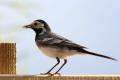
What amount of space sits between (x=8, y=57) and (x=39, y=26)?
360 millimetres

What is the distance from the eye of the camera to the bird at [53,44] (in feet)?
7.04

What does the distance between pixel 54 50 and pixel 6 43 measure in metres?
0.41

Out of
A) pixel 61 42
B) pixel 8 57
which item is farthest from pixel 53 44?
pixel 8 57

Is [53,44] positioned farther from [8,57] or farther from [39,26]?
[8,57]

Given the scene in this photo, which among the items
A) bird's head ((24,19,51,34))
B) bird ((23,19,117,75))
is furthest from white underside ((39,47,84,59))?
bird's head ((24,19,51,34))

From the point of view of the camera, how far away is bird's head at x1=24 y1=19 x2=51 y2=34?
7.88 feet

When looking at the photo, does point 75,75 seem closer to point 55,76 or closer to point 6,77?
point 55,76

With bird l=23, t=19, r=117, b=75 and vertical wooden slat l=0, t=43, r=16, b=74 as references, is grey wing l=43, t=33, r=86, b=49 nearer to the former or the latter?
bird l=23, t=19, r=117, b=75

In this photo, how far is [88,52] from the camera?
82.2 inches

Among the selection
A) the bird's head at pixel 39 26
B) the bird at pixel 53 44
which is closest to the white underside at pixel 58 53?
the bird at pixel 53 44

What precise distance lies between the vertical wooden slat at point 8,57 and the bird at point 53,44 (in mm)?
206

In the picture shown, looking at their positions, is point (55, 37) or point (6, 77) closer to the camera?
point (6, 77)

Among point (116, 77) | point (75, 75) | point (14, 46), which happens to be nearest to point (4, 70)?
point (14, 46)

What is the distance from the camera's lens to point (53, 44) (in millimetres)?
2232
